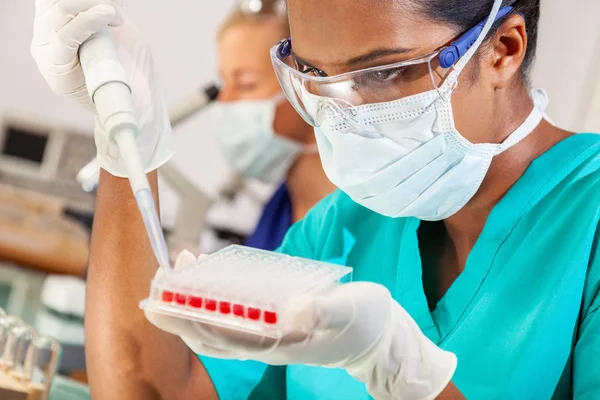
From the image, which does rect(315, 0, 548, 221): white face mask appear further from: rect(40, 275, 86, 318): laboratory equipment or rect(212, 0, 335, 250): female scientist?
rect(40, 275, 86, 318): laboratory equipment

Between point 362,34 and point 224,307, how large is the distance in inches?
18.1

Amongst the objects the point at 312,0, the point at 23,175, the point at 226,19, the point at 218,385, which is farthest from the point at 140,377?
the point at 23,175

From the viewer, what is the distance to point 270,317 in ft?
2.63

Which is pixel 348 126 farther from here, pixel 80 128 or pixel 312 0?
pixel 80 128

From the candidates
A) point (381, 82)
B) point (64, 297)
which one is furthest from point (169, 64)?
point (381, 82)

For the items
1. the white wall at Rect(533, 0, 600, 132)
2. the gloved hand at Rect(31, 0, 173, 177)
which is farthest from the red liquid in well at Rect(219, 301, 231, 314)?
the white wall at Rect(533, 0, 600, 132)

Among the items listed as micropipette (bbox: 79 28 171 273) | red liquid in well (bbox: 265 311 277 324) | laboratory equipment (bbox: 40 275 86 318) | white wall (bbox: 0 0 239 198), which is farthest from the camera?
white wall (bbox: 0 0 239 198)

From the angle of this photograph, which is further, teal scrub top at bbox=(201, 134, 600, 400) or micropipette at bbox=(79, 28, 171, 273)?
teal scrub top at bbox=(201, 134, 600, 400)

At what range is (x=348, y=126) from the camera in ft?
3.76

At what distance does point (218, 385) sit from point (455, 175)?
1.73 ft

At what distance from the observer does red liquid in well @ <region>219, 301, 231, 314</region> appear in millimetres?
819

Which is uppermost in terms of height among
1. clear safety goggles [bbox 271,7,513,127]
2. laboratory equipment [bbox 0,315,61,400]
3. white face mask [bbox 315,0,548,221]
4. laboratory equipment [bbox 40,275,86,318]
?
clear safety goggles [bbox 271,7,513,127]

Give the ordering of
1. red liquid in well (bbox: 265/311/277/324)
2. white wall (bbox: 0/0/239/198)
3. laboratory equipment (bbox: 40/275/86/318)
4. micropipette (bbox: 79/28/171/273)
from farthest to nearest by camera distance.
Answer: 1. white wall (bbox: 0/0/239/198)
2. laboratory equipment (bbox: 40/275/86/318)
3. micropipette (bbox: 79/28/171/273)
4. red liquid in well (bbox: 265/311/277/324)

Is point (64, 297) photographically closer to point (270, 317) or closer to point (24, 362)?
point (24, 362)
